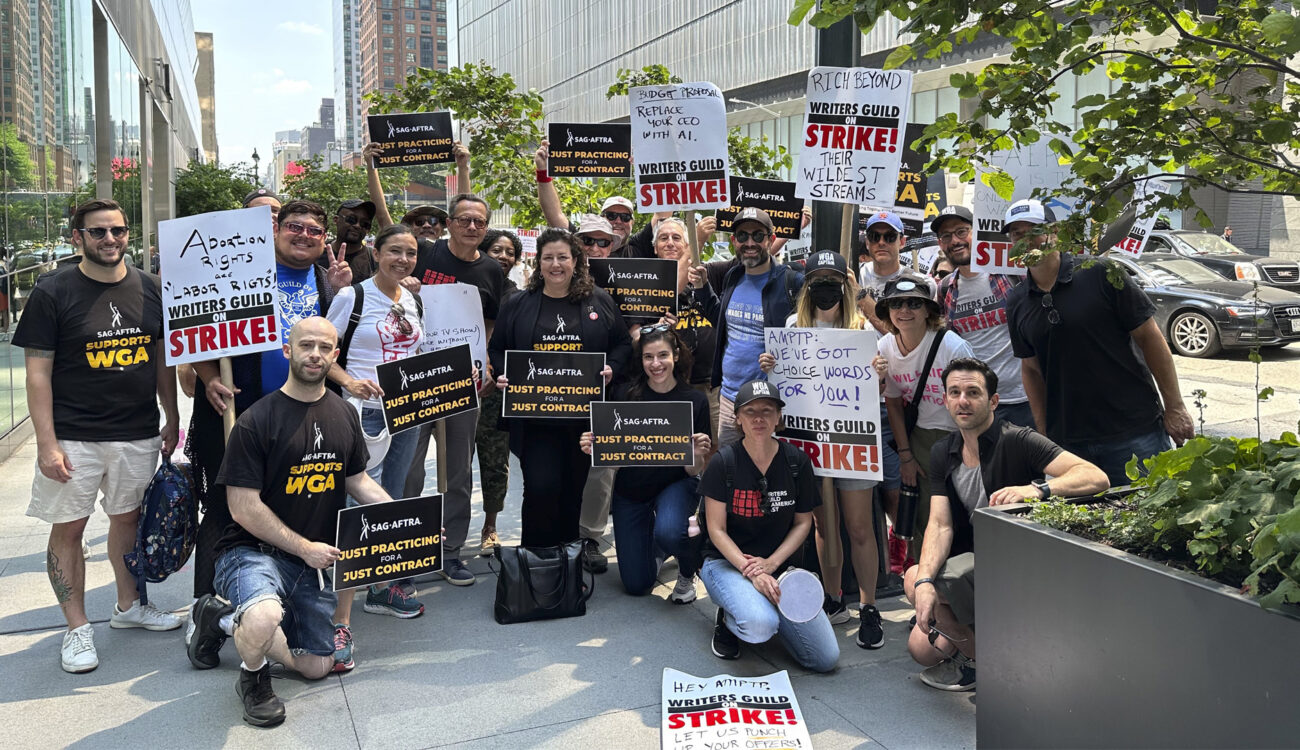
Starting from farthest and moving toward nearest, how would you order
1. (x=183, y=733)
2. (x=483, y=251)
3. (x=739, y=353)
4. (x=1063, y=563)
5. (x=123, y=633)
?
1. (x=483, y=251)
2. (x=739, y=353)
3. (x=123, y=633)
4. (x=183, y=733)
5. (x=1063, y=563)

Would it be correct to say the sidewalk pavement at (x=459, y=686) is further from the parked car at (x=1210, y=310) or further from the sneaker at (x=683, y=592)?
the parked car at (x=1210, y=310)

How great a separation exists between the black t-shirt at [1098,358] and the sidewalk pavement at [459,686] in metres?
1.42

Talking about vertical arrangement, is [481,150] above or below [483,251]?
above

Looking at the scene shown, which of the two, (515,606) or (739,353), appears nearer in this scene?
(515,606)

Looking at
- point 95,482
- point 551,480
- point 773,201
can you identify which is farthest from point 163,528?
point 773,201

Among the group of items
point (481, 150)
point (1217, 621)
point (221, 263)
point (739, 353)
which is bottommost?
point (1217, 621)

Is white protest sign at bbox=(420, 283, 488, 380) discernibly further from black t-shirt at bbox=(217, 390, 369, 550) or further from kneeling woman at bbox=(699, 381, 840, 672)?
kneeling woman at bbox=(699, 381, 840, 672)

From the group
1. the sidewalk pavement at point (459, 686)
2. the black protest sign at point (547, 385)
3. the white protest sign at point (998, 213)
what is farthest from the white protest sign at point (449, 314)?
the white protest sign at point (998, 213)

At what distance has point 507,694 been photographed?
4.67 m

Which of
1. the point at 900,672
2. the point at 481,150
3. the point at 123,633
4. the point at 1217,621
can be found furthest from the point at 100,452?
the point at 481,150

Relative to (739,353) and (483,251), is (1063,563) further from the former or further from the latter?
(483,251)

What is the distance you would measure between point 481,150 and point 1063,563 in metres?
7.55

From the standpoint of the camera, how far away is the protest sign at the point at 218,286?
5105mm

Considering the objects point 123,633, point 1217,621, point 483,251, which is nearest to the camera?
point 1217,621
